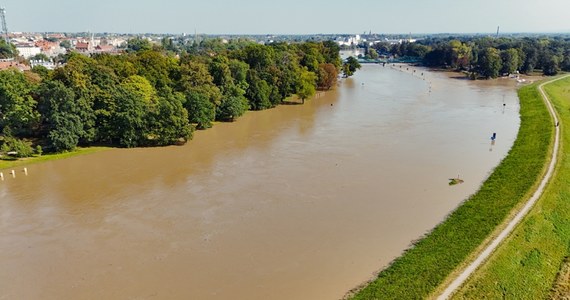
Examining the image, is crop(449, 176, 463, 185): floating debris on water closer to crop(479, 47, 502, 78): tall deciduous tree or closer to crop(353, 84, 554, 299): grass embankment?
crop(353, 84, 554, 299): grass embankment

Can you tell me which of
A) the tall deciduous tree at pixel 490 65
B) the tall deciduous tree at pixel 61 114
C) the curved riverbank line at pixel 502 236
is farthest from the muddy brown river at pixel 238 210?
the tall deciduous tree at pixel 490 65

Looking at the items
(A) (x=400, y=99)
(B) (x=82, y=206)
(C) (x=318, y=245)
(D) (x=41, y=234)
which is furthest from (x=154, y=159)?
(A) (x=400, y=99)

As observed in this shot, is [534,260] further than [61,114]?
No

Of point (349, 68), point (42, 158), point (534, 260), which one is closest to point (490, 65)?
point (349, 68)

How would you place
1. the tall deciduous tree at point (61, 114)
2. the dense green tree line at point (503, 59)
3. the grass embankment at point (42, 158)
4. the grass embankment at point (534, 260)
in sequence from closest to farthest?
the grass embankment at point (534, 260) → the grass embankment at point (42, 158) → the tall deciduous tree at point (61, 114) → the dense green tree line at point (503, 59)

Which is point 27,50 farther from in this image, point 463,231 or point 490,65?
point 463,231

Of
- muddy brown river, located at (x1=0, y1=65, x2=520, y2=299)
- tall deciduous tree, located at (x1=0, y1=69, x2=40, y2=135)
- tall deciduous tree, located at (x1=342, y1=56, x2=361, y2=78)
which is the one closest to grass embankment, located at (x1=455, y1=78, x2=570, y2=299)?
muddy brown river, located at (x1=0, y1=65, x2=520, y2=299)

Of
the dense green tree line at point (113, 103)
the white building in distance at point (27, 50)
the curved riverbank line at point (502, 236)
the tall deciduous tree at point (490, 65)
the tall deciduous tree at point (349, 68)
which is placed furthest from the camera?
the white building in distance at point (27, 50)

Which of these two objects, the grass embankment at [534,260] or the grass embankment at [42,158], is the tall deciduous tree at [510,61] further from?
the grass embankment at [42,158]
